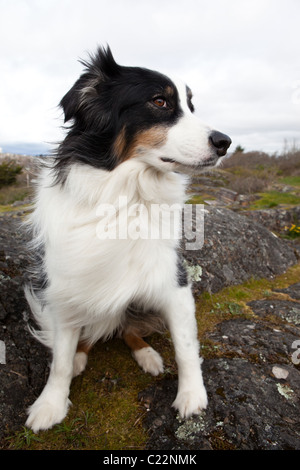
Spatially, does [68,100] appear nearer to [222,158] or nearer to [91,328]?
[222,158]

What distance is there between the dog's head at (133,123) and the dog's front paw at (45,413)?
61.4 inches

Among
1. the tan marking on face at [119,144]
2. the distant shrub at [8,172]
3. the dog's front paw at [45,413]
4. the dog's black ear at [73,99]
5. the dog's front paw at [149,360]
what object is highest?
the dog's black ear at [73,99]

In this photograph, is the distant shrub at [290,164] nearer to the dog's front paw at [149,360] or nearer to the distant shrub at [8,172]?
the distant shrub at [8,172]

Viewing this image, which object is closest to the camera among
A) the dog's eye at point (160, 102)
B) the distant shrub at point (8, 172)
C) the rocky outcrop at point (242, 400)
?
the rocky outcrop at point (242, 400)

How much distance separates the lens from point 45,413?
6.94ft

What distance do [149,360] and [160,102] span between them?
6.03ft

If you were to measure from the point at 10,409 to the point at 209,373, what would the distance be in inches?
52.0

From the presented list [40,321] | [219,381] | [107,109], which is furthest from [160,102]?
[219,381]

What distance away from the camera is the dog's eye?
229cm

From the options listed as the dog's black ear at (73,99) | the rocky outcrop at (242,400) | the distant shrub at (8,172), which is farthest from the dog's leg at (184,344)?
the distant shrub at (8,172)

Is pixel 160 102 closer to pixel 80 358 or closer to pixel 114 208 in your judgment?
pixel 114 208

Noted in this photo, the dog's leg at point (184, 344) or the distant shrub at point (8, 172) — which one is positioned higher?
the dog's leg at point (184, 344)

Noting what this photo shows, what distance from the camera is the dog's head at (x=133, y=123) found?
2.18 m

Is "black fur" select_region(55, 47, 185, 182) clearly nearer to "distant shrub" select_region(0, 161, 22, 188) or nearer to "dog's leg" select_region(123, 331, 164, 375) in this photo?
"dog's leg" select_region(123, 331, 164, 375)
